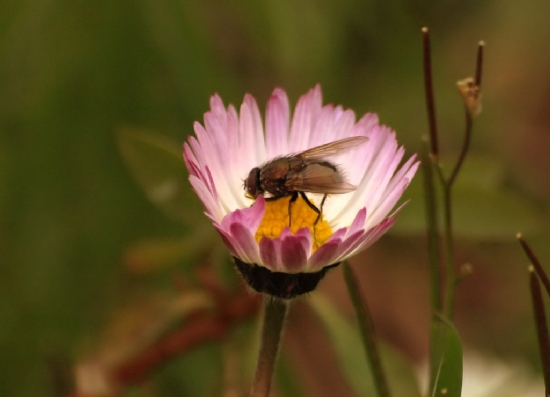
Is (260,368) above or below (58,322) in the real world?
above

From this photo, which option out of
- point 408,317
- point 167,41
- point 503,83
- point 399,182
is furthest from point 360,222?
point 503,83

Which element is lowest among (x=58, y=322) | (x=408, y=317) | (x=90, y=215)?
(x=408, y=317)

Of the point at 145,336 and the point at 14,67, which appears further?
the point at 14,67

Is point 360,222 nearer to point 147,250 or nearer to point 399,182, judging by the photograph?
point 399,182

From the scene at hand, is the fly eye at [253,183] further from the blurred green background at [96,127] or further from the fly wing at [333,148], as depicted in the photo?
the blurred green background at [96,127]

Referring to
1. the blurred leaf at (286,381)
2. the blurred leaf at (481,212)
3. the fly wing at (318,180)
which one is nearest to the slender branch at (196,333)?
the blurred leaf at (286,381)

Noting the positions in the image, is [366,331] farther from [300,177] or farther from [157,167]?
[157,167]

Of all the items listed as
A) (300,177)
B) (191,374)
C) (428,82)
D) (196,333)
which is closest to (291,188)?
(300,177)
